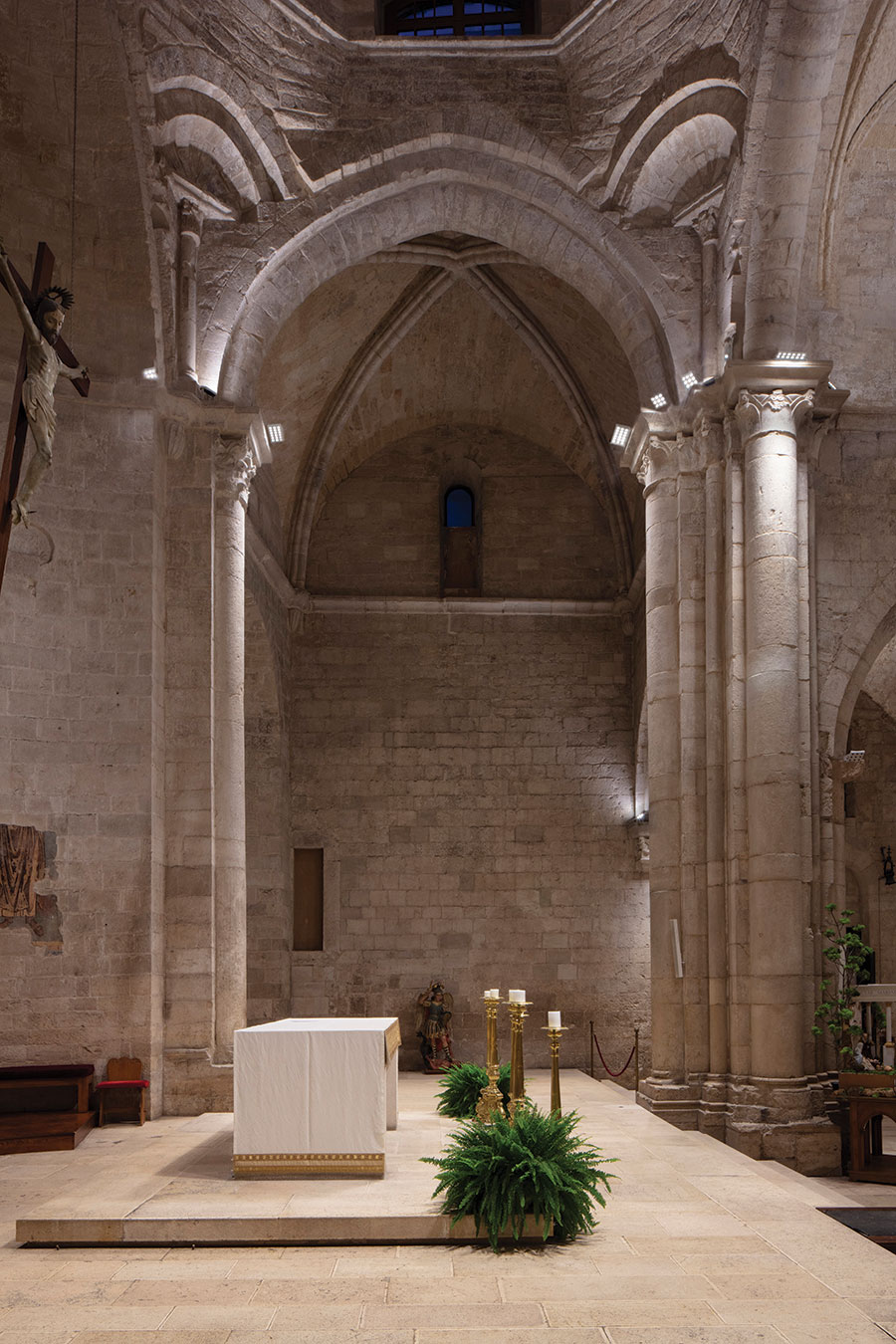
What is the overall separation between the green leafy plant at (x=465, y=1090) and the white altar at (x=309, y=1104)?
8.46 feet

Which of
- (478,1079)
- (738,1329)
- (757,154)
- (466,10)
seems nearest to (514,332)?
(466,10)

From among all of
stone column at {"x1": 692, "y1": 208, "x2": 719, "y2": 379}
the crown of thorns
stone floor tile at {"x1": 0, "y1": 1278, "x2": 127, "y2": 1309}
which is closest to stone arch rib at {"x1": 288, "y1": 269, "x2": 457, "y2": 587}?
stone column at {"x1": 692, "y1": 208, "x2": 719, "y2": 379}

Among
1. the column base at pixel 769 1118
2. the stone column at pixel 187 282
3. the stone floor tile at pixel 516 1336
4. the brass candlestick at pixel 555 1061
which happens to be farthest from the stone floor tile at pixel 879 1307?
the stone column at pixel 187 282

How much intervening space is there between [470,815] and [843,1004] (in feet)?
27.5

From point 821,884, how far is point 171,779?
564 cm

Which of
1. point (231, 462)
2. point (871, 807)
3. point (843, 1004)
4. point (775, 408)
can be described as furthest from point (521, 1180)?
Answer: point (871, 807)

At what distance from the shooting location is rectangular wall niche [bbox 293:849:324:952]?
1794 centimetres

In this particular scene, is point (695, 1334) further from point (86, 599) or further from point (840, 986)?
point (86, 599)

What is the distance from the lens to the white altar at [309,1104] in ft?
23.7

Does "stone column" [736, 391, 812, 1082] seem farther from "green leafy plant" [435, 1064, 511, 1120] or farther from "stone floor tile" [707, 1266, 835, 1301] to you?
"stone floor tile" [707, 1266, 835, 1301]

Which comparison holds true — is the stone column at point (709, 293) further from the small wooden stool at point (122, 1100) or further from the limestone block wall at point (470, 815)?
the small wooden stool at point (122, 1100)

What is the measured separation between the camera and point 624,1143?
919 cm

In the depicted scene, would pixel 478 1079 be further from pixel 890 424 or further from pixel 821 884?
pixel 890 424

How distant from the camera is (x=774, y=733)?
10.6 m
